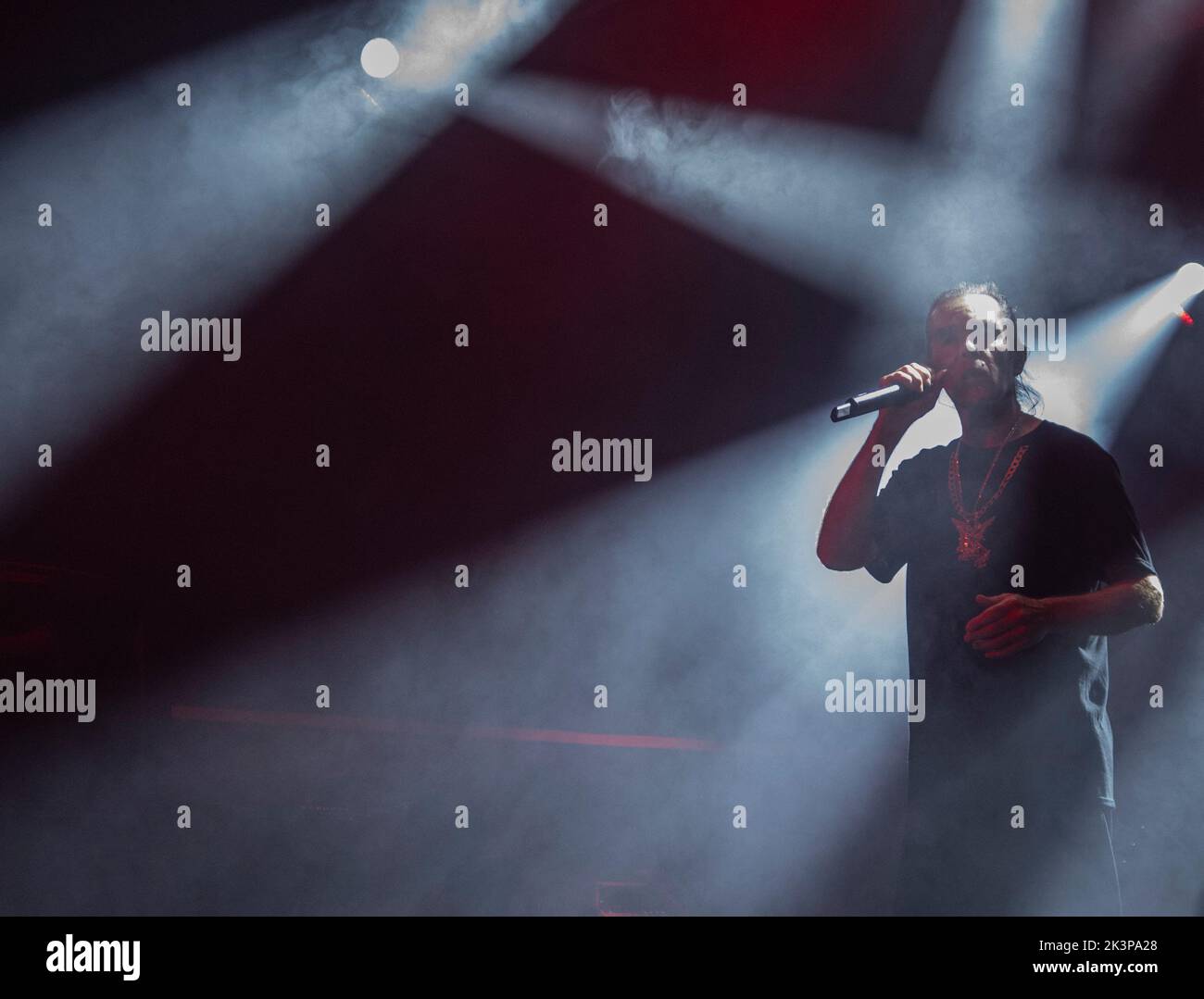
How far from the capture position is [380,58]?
2188 millimetres

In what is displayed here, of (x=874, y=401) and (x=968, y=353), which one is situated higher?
(x=968, y=353)

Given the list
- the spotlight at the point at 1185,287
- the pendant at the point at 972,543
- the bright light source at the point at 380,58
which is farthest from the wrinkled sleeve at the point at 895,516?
the bright light source at the point at 380,58

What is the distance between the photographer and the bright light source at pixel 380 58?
2186mm

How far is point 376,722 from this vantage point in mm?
2152

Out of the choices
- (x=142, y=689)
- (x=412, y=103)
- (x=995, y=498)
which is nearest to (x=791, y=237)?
(x=995, y=498)

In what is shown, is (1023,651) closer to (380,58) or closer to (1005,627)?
(1005,627)

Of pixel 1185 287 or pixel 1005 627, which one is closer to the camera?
pixel 1005 627

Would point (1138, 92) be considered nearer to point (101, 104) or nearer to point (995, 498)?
point (995, 498)

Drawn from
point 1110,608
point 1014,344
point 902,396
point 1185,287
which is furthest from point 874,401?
point 1185,287

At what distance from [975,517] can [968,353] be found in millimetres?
360

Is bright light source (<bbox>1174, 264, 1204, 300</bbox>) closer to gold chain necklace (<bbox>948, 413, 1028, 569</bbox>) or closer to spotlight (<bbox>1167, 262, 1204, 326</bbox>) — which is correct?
spotlight (<bbox>1167, 262, 1204, 326</bbox>)

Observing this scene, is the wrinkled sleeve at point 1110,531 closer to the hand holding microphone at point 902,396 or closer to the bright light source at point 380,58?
the hand holding microphone at point 902,396

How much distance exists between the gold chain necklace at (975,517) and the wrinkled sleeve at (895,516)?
9 cm
